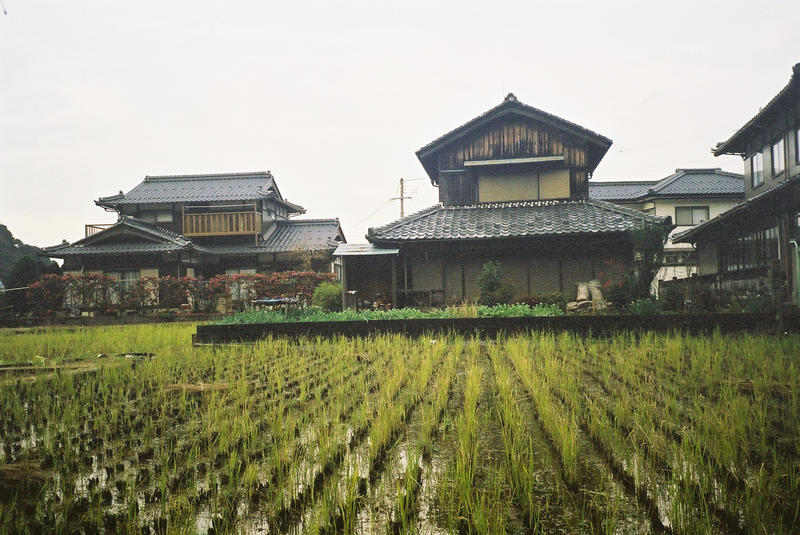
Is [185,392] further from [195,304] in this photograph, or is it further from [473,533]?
[195,304]

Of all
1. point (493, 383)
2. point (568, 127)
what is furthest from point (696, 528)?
point (568, 127)

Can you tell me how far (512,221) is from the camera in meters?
13.8

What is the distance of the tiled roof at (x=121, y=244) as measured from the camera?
21297 millimetres

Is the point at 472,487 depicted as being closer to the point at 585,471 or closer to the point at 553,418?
the point at 585,471

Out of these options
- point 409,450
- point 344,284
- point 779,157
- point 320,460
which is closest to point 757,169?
point 779,157

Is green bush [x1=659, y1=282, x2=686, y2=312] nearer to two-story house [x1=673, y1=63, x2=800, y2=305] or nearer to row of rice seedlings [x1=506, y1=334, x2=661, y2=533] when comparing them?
two-story house [x1=673, y1=63, x2=800, y2=305]

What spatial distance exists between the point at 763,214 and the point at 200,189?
936 inches

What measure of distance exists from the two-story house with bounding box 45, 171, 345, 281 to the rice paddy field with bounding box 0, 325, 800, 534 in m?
17.6

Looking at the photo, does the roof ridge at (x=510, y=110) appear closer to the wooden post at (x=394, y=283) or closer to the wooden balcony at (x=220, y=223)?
the wooden post at (x=394, y=283)

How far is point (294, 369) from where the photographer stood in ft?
19.5

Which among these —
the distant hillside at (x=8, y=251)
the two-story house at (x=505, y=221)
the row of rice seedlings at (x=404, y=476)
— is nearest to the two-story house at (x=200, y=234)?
the distant hillside at (x=8, y=251)

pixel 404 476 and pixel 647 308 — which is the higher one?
pixel 647 308

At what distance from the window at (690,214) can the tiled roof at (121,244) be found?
77.3ft

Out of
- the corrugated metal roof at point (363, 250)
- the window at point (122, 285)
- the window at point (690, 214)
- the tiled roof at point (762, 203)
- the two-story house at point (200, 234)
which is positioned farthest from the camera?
the window at point (690, 214)
